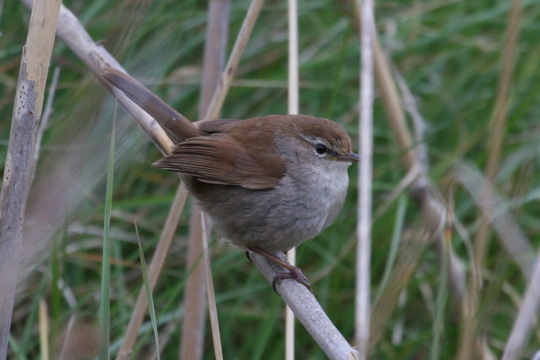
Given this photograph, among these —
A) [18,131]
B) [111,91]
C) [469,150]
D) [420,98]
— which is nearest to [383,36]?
[420,98]

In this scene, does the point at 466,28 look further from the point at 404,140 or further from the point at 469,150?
the point at 404,140

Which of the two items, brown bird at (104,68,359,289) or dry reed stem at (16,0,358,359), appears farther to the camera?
brown bird at (104,68,359,289)

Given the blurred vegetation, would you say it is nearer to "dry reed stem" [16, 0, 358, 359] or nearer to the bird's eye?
"dry reed stem" [16, 0, 358, 359]

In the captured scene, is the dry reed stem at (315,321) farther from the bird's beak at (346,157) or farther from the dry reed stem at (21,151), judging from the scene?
the dry reed stem at (21,151)

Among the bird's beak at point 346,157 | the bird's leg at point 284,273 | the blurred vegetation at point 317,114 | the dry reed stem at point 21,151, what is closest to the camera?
the dry reed stem at point 21,151

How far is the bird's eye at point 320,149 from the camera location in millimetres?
2965

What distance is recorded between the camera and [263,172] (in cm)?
292

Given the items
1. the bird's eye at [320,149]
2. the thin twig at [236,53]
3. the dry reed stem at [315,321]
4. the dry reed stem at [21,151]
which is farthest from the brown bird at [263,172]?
the dry reed stem at [21,151]

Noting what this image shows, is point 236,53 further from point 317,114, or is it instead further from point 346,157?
point 317,114

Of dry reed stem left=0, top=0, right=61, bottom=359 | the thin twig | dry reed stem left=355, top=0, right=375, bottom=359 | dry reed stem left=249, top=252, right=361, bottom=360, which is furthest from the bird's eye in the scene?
dry reed stem left=0, top=0, right=61, bottom=359

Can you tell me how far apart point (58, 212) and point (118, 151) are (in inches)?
23.0

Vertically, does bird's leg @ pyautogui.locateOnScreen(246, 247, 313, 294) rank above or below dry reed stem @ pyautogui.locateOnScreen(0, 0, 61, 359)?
below

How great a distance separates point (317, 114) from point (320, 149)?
1155 millimetres

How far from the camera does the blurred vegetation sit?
335 cm
